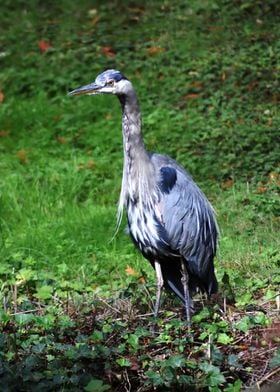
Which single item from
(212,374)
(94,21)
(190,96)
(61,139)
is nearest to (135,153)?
(212,374)

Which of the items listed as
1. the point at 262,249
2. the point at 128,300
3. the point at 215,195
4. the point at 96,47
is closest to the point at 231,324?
the point at 128,300

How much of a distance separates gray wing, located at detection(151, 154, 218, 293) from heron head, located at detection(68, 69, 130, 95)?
491 millimetres

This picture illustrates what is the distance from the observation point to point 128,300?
20.1 feet

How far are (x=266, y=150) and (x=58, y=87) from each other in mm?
3091

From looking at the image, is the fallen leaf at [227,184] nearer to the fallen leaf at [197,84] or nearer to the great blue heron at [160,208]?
the fallen leaf at [197,84]

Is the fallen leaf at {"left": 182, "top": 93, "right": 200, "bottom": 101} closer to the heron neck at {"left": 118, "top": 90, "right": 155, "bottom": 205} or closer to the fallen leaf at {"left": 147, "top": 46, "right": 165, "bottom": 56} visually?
the fallen leaf at {"left": 147, "top": 46, "right": 165, "bottom": 56}

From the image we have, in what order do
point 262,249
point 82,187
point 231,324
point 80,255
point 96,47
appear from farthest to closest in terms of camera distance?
point 96,47, point 82,187, point 80,255, point 262,249, point 231,324

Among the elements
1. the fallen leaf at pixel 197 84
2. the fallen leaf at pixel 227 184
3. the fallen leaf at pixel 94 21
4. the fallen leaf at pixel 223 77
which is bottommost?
the fallen leaf at pixel 227 184

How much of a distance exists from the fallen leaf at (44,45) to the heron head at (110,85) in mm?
6348

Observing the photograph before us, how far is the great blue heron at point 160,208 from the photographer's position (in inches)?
225

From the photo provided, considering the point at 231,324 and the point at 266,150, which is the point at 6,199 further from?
the point at 231,324

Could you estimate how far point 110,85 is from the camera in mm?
5727

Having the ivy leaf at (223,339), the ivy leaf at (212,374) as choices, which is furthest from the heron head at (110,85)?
the ivy leaf at (212,374)

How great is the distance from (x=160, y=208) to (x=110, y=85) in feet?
2.64
